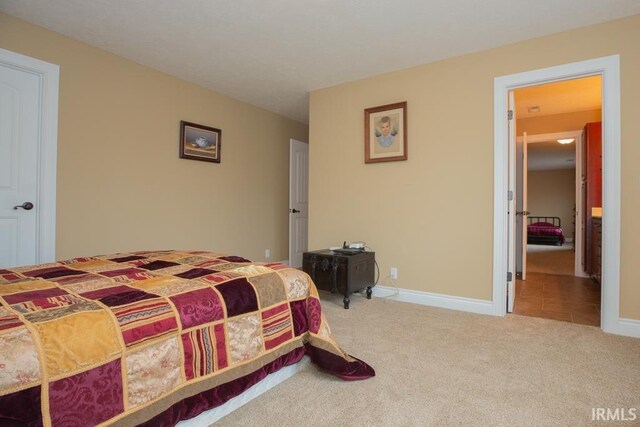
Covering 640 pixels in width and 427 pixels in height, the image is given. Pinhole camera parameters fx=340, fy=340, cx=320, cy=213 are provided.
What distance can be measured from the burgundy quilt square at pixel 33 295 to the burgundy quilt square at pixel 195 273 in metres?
0.45

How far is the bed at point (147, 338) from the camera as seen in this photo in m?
0.91

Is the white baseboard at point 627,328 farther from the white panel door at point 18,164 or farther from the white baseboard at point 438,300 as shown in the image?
the white panel door at point 18,164

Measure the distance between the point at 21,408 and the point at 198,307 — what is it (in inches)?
21.5

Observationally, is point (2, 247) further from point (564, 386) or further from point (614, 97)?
point (614, 97)

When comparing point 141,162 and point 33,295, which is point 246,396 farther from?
point 141,162

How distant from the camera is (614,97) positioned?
252 cm

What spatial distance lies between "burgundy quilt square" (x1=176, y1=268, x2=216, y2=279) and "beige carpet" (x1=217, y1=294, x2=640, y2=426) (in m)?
0.63

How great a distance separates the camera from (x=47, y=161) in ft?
8.96

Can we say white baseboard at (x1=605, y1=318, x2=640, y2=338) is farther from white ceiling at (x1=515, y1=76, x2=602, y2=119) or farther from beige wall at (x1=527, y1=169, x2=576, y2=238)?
beige wall at (x1=527, y1=169, x2=576, y2=238)

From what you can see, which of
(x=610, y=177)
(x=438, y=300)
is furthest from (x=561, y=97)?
(x=438, y=300)

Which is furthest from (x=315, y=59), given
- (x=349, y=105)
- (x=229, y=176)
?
(x=229, y=176)

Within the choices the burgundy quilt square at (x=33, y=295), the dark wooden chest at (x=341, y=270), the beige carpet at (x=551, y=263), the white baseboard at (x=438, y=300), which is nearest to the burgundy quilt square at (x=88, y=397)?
the burgundy quilt square at (x=33, y=295)

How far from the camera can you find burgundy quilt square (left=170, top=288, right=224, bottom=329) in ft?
4.08

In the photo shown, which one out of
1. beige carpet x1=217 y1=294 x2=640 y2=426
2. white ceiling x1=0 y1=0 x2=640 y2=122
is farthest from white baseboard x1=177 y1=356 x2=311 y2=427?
white ceiling x1=0 y1=0 x2=640 y2=122
